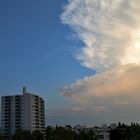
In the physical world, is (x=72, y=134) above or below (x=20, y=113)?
below

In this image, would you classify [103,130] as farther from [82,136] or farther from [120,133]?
[82,136]

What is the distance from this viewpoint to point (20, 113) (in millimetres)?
163250

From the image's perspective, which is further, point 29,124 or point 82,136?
point 29,124

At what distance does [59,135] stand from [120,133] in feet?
110

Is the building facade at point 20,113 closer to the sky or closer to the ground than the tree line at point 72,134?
closer to the sky

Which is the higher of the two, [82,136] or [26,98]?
[26,98]

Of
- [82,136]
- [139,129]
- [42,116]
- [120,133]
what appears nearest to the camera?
[139,129]

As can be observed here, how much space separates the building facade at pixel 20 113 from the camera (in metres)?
160

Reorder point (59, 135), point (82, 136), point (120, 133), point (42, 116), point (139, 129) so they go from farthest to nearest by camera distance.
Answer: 1. point (42, 116)
2. point (120, 133)
3. point (82, 136)
4. point (59, 135)
5. point (139, 129)

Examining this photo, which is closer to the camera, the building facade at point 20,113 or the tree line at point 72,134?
the tree line at point 72,134

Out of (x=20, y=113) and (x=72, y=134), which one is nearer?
(x=72, y=134)

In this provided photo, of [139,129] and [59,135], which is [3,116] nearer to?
[59,135]

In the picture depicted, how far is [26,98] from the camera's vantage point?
6481 inches

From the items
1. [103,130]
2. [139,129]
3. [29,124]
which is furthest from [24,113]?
[139,129]
